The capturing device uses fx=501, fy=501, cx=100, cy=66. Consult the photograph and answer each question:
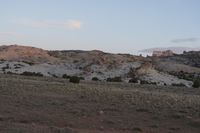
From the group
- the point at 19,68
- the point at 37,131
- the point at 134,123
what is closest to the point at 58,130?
the point at 37,131

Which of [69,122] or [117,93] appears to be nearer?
[69,122]

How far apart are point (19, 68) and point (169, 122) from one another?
2354 inches

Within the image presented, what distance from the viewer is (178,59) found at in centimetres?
16088

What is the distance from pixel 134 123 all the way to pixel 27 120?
365 cm

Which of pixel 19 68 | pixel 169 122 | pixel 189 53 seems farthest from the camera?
pixel 189 53

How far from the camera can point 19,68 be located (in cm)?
7575

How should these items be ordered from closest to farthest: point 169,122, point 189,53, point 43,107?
point 169,122 → point 43,107 → point 189,53

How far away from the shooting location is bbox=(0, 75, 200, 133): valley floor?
15.8 m

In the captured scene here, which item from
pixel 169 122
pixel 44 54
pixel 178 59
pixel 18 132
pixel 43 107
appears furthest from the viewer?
pixel 178 59

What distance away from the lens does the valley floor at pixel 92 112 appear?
15.8 metres

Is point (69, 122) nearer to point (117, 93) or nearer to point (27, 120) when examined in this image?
point (27, 120)

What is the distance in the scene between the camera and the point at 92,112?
19.0 meters

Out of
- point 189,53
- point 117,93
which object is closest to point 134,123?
point 117,93

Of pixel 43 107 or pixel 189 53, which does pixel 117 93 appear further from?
pixel 189 53
